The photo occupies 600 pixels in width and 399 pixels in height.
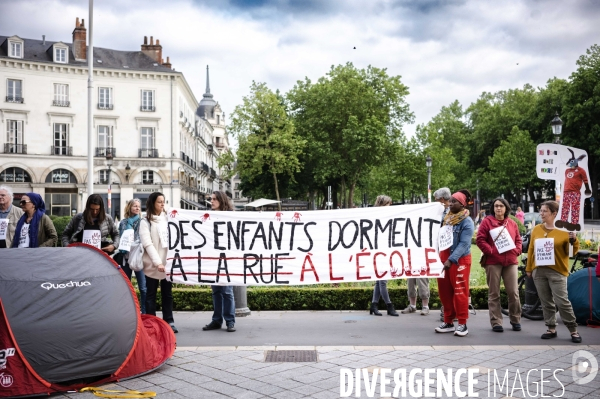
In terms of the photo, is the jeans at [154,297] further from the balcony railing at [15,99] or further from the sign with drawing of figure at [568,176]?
the balcony railing at [15,99]

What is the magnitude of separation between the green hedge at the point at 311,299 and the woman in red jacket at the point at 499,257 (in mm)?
2180

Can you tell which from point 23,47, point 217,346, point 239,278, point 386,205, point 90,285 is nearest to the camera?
point 90,285

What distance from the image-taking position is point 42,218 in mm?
8695

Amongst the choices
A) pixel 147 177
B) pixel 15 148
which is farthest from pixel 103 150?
pixel 15 148

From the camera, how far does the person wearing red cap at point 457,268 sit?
849 centimetres

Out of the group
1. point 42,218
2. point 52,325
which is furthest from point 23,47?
point 52,325

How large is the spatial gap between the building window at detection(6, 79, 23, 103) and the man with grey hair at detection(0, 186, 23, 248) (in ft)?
164

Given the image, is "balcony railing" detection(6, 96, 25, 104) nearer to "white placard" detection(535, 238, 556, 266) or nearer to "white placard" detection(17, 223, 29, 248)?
"white placard" detection(17, 223, 29, 248)

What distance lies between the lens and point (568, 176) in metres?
9.02

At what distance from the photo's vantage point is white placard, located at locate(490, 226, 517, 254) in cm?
877

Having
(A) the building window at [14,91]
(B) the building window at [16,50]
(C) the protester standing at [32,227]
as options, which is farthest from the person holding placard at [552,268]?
(B) the building window at [16,50]

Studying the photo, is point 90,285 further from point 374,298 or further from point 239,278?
point 374,298

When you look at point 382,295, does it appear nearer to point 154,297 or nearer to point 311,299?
point 311,299

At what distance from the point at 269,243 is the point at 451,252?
2875 mm
